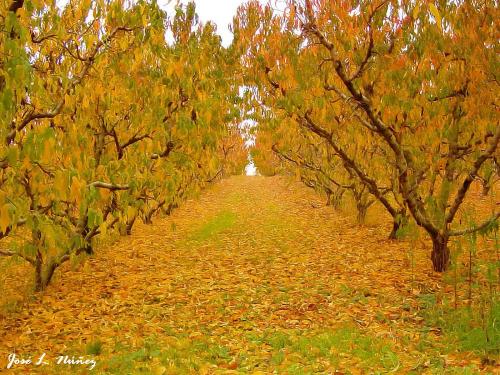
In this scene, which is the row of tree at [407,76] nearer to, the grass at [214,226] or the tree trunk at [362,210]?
the tree trunk at [362,210]

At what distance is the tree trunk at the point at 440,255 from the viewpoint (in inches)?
373

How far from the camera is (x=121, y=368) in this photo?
18.7 ft

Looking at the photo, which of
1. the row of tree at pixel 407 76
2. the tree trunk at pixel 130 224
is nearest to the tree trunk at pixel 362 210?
the row of tree at pixel 407 76

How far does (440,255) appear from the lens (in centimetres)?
963

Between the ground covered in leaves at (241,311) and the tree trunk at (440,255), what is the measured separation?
330mm

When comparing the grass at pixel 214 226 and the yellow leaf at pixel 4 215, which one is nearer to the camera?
the yellow leaf at pixel 4 215

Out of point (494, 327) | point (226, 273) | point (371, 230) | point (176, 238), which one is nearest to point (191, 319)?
point (226, 273)

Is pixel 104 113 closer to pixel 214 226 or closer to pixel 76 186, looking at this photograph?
pixel 76 186

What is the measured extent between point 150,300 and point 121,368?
123 inches

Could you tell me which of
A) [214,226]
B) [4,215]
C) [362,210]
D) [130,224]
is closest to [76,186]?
[4,215]

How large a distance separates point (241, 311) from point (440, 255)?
472cm

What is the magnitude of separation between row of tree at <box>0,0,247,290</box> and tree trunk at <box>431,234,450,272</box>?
515cm

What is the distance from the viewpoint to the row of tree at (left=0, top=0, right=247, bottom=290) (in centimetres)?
602

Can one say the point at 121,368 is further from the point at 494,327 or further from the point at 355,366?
the point at 494,327
